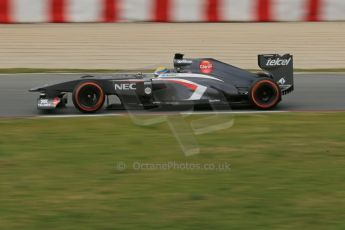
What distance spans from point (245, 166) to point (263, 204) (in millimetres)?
1170

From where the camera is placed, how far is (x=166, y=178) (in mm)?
6461

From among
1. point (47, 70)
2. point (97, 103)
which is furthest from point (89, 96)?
point (47, 70)

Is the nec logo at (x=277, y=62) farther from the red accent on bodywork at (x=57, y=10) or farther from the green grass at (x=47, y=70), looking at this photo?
the red accent on bodywork at (x=57, y=10)

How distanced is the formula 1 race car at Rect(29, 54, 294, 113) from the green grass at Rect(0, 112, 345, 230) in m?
0.62

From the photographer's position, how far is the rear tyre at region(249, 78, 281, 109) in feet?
31.6

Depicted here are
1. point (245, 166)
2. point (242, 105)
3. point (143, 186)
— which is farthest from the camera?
point (242, 105)

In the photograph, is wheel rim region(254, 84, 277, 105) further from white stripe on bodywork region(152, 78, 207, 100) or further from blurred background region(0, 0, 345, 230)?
white stripe on bodywork region(152, 78, 207, 100)

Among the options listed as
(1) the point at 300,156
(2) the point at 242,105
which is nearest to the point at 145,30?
(2) the point at 242,105

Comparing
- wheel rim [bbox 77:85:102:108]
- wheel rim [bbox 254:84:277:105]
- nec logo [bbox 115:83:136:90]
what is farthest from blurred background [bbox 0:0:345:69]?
nec logo [bbox 115:83:136:90]

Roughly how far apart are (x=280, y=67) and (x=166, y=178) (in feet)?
13.1

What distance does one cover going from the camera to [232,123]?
8.92m

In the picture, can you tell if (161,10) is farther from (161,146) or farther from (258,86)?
(161,146)

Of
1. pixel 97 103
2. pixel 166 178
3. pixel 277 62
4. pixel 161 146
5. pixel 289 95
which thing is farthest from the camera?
pixel 289 95

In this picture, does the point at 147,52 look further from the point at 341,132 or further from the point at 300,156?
the point at 300,156
